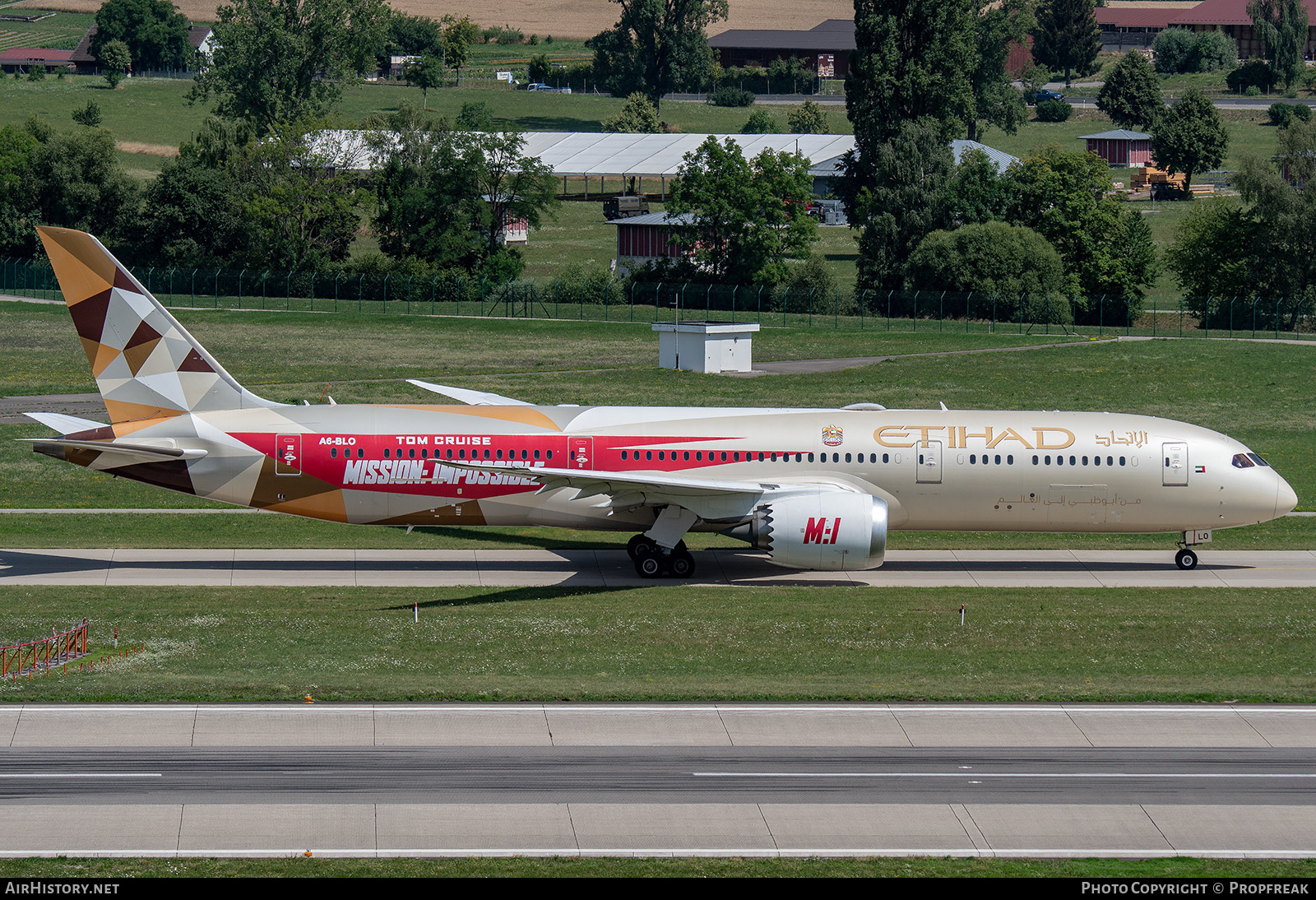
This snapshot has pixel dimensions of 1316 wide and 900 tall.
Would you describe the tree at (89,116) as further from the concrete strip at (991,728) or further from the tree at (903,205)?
the concrete strip at (991,728)

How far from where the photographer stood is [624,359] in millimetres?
80750

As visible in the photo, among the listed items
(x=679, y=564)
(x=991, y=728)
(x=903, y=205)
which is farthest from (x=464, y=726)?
(x=903, y=205)

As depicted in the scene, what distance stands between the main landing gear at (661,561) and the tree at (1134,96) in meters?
162

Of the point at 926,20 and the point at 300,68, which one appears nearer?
the point at 926,20

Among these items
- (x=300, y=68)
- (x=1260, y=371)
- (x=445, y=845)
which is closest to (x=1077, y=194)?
(x=1260, y=371)

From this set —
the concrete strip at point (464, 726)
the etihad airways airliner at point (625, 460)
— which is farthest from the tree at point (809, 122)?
the concrete strip at point (464, 726)

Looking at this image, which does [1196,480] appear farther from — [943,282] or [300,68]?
[300,68]

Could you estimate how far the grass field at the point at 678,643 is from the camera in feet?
90.4

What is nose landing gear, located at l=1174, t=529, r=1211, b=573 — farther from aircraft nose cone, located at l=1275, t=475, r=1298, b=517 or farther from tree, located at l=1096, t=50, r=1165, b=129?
tree, located at l=1096, t=50, r=1165, b=129

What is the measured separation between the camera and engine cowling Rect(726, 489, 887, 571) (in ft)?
115

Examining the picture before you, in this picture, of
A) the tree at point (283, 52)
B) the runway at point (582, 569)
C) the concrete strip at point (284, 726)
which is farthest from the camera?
the tree at point (283, 52)

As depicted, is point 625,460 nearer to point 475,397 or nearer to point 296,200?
point 475,397

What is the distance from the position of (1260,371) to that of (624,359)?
34.9 meters

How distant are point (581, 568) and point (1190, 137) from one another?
13532cm
